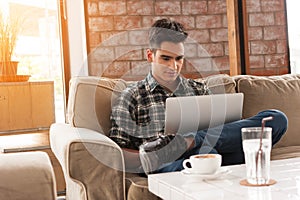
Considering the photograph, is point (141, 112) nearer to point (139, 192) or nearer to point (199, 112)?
point (199, 112)

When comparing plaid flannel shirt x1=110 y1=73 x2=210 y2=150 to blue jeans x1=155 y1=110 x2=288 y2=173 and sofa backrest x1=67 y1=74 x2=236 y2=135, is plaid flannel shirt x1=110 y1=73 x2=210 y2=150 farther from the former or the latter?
blue jeans x1=155 y1=110 x2=288 y2=173

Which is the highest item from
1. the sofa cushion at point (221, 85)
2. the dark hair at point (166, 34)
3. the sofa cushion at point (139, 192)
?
the dark hair at point (166, 34)

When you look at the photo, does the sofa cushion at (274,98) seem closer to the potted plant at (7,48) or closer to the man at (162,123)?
the man at (162,123)

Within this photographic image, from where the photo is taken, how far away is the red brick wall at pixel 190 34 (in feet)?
13.4

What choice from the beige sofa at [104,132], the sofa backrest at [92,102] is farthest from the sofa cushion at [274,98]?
the sofa backrest at [92,102]

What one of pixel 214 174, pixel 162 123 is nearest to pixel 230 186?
pixel 214 174

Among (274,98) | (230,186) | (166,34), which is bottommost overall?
(230,186)

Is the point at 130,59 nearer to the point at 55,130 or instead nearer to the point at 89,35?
the point at 89,35

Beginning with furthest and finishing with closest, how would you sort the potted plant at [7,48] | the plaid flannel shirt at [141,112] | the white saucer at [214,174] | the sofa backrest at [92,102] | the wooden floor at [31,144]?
the potted plant at [7,48]
the wooden floor at [31,144]
the sofa backrest at [92,102]
the plaid flannel shirt at [141,112]
the white saucer at [214,174]

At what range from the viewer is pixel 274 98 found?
108 inches

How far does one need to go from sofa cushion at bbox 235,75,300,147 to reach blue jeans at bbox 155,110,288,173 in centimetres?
51

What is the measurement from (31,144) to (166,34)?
1570mm

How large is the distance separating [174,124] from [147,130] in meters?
0.33

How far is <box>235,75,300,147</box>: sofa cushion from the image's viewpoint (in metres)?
2.70
